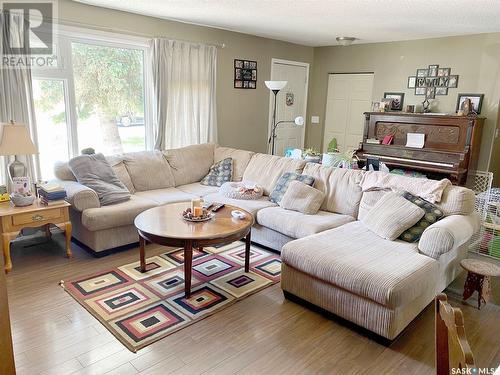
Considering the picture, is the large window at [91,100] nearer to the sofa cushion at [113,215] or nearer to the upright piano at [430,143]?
the sofa cushion at [113,215]

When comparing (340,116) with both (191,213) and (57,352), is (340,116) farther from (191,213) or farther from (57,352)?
(57,352)

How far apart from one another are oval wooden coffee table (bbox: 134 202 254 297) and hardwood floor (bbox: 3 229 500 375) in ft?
1.53

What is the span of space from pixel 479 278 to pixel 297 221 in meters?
1.41

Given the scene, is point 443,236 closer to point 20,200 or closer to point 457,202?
point 457,202

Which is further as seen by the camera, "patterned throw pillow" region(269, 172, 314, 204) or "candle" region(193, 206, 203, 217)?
"patterned throw pillow" region(269, 172, 314, 204)

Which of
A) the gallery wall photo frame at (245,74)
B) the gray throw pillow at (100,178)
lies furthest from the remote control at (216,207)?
the gallery wall photo frame at (245,74)

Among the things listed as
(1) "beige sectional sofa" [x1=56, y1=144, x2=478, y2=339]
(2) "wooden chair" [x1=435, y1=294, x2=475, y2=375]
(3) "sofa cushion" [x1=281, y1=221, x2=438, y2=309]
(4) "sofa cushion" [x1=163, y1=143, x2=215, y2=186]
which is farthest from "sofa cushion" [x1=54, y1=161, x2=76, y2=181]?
(2) "wooden chair" [x1=435, y1=294, x2=475, y2=375]

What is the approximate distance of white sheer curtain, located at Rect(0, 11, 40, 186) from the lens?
3.38 meters

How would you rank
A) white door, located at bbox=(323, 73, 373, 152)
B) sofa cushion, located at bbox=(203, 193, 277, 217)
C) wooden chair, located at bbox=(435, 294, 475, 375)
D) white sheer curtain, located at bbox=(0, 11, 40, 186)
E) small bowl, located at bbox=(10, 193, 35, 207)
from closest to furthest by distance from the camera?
1. wooden chair, located at bbox=(435, 294, 475, 375)
2. small bowl, located at bbox=(10, 193, 35, 207)
3. white sheer curtain, located at bbox=(0, 11, 40, 186)
4. sofa cushion, located at bbox=(203, 193, 277, 217)
5. white door, located at bbox=(323, 73, 373, 152)

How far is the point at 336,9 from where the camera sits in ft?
12.1

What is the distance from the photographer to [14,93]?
3471 millimetres

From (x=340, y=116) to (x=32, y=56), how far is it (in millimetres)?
4730

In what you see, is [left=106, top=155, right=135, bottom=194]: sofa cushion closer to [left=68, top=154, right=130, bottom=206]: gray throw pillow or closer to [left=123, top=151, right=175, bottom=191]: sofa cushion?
[left=123, top=151, right=175, bottom=191]: sofa cushion

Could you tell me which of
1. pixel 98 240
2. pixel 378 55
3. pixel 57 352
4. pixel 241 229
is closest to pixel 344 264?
pixel 241 229
